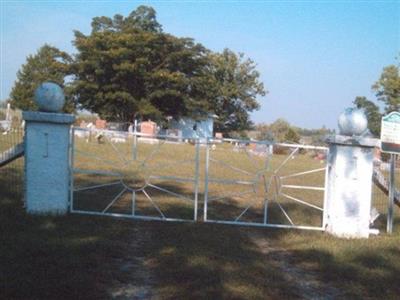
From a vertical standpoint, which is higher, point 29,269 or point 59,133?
point 59,133

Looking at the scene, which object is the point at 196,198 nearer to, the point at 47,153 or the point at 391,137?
the point at 47,153

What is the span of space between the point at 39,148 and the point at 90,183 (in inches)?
224

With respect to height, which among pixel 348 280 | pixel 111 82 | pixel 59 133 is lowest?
pixel 348 280

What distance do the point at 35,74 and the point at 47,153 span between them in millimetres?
57963

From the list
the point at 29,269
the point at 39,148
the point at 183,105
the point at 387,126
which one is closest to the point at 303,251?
the point at 387,126

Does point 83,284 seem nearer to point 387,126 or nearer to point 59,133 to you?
point 59,133

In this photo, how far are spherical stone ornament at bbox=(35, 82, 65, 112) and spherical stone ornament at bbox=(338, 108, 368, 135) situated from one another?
4.52 m

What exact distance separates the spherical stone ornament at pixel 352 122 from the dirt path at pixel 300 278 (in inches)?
93.7

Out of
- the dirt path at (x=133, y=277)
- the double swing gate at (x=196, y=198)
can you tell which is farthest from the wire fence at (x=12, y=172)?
the dirt path at (x=133, y=277)

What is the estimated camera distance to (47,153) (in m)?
8.72

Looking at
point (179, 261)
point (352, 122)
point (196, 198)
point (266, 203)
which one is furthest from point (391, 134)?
point (179, 261)

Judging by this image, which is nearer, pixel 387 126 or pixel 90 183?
pixel 387 126

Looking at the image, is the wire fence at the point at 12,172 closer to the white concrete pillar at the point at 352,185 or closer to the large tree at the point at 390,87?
the white concrete pillar at the point at 352,185

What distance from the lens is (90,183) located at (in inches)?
564
